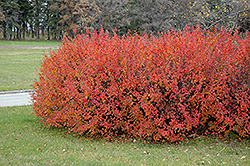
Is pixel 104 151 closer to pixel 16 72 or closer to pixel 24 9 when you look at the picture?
pixel 16 72

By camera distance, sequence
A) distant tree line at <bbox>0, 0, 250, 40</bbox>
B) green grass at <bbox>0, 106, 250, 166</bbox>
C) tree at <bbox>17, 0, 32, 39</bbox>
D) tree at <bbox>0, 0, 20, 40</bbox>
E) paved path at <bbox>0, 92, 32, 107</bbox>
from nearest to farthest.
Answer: green grass at <bbox>0, 106, 250, 166</bbox>, paved path at <bbox>0, 92, 32, 107</bbox>, distant tree line at <bbox>0, 0, 250, 40</bbox>, tree at <bbox>0, 0, 20, 40</bbox>, tree at <bbox>17, 0, 32, 39</bbox>

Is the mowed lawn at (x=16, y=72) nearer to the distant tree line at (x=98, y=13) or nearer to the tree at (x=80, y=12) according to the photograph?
the distant tree line at (x=98, y=13)

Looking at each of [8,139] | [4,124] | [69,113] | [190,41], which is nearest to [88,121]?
[69,113]

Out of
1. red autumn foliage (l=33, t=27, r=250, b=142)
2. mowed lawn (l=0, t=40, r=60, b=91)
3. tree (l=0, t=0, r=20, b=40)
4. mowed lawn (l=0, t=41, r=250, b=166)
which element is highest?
tree (l=0, t=0, r=20, b=40)

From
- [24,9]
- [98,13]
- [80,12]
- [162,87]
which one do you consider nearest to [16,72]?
[162,87]

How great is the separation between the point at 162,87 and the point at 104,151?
6.82ft

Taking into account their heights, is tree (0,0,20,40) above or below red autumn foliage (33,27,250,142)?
above

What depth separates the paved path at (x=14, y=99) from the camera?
11756 millimetres

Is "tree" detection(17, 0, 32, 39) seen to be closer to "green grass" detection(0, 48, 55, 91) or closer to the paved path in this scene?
"green grass" detection(0, 48, 55, 91)

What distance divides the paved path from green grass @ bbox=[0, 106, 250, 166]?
4.48 m

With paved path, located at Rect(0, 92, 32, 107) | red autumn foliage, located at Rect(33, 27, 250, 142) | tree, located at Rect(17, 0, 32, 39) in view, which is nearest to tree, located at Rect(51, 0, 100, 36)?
tree, located at Rect(17, 0, 32, 39)

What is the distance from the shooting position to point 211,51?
674cm

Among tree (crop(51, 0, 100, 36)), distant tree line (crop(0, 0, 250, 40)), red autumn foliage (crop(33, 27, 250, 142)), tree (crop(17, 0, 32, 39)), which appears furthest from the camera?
tree (crop(17, 0, 32, 39))

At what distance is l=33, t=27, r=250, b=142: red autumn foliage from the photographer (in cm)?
639
